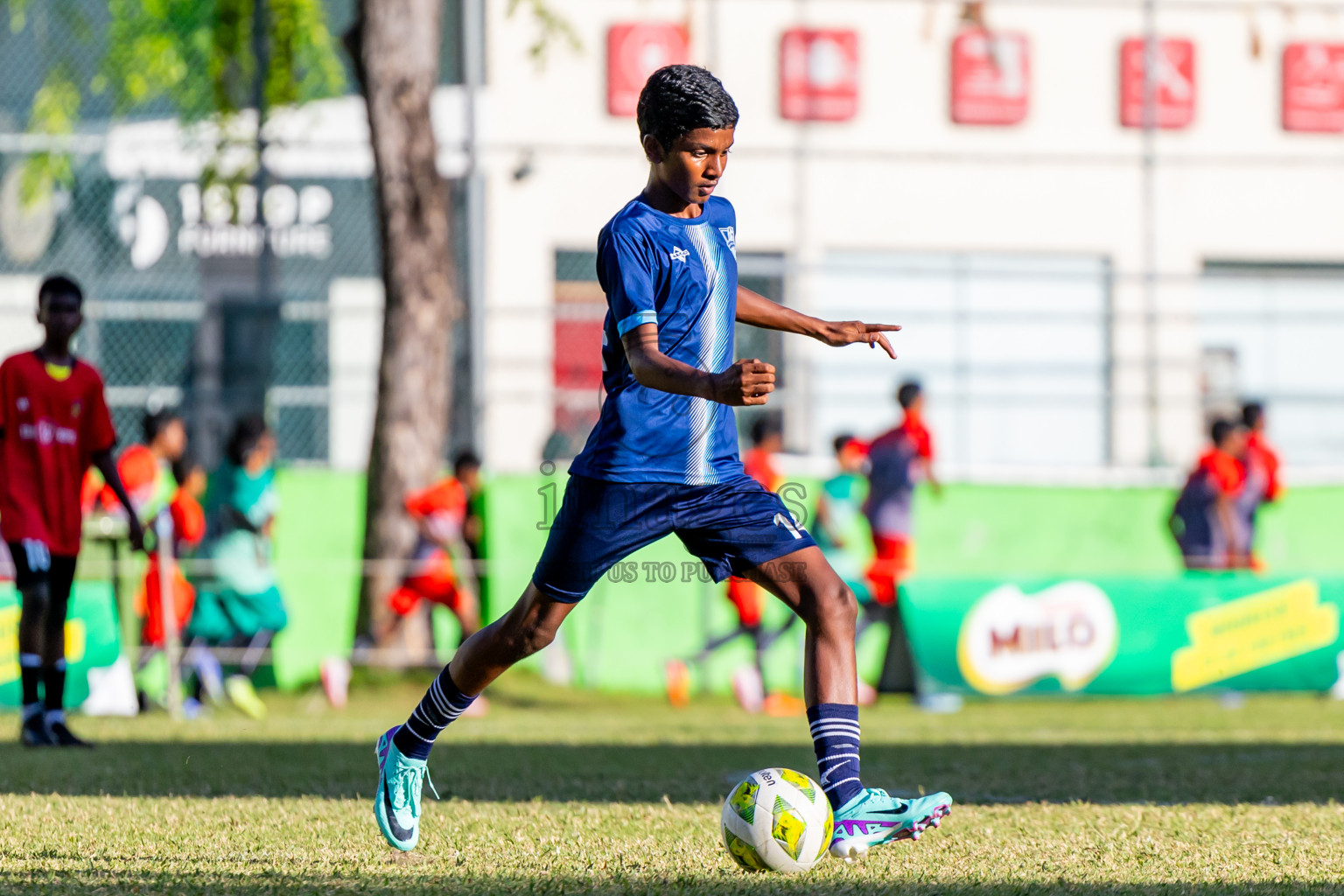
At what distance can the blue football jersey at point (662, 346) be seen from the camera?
4223 millimetres

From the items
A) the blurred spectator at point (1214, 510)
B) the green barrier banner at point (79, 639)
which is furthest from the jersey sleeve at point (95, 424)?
the blurred spectator at point (1214, 510)

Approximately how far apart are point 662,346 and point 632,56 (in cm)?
1597

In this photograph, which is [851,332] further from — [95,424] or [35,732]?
[35,732]

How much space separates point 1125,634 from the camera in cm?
1166

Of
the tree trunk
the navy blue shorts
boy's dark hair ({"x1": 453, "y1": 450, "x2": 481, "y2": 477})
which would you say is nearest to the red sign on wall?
the tree trunk

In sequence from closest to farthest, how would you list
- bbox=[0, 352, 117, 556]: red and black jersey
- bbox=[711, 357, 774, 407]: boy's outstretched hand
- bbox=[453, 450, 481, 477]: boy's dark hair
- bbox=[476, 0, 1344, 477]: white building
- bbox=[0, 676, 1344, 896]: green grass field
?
bbox=[711, 357, 774, 407]: boy's outstretched hand, bbox=[0, 676, 1344, 896]: green grass field, bbox=[0, 352, 117, 556]: red and black jersey, bbox=[453, 450, 481, 477]: boy's dark hair, bbox=[476, 0, 1344, 477]: white building

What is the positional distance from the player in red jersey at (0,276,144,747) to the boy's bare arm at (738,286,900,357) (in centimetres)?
405

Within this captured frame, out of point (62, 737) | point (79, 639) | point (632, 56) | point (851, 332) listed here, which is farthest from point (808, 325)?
point (632, 56)

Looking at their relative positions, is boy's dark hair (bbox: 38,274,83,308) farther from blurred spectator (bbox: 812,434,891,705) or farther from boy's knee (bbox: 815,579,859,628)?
blurred spectator (bbox: 812,434,891,705)

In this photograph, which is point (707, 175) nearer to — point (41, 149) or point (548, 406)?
point (548, 406)

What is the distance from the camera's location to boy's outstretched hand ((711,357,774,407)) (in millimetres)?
3771

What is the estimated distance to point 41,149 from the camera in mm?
Result: 15219

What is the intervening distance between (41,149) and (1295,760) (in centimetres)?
1198

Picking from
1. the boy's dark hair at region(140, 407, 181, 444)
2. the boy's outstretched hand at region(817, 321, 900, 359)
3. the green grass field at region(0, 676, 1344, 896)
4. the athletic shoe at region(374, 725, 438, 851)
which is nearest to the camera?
the green grass field at region(0, 676, 1344, 896)
